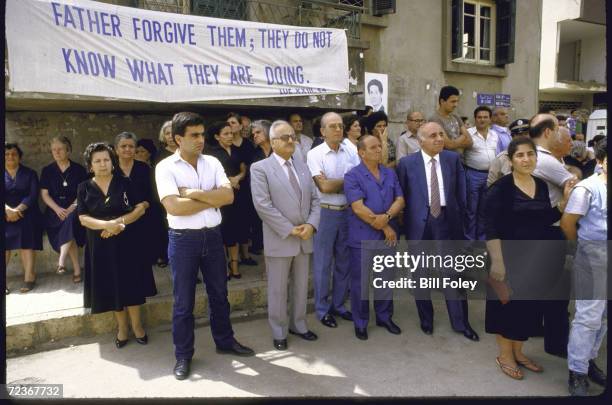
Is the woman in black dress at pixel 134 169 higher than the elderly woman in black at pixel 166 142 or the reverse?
the reverse

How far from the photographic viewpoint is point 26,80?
14.0 ft

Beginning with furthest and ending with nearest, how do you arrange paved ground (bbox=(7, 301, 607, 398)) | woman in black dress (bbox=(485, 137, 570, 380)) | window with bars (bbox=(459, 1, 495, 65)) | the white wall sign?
1. window with bars (bbox=(459, 1, 495, 65))
2. the white wall sign
3. woman in black dress (bbox=(485, 137, 570, 380))
4. paved ground (bbox=(7, 301, 607, 398))

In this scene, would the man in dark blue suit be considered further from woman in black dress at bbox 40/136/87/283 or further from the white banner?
woman in black dress at bbox 40/136/87/283

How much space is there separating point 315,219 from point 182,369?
1657mm

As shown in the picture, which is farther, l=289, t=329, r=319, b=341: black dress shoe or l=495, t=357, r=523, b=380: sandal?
l=289, t=329, r=319, b=341: black dress shoe

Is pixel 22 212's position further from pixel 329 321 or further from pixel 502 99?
pixel 502 99

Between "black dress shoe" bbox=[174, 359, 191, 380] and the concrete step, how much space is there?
1071 millimetres

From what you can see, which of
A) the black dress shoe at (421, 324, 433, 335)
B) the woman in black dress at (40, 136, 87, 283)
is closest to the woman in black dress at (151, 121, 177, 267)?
the woman in black dress at (40, 136, 87, 283)

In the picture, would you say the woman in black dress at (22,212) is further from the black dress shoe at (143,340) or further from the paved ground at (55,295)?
the black dress shoe at (143,340)

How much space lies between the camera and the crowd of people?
137 inches

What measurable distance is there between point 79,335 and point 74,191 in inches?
70.7

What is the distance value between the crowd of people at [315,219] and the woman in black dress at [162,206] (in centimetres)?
3

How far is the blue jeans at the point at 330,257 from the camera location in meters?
4.55

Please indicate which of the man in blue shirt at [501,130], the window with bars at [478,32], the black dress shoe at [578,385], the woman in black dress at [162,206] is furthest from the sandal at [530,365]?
the window with bars at [478,32]
